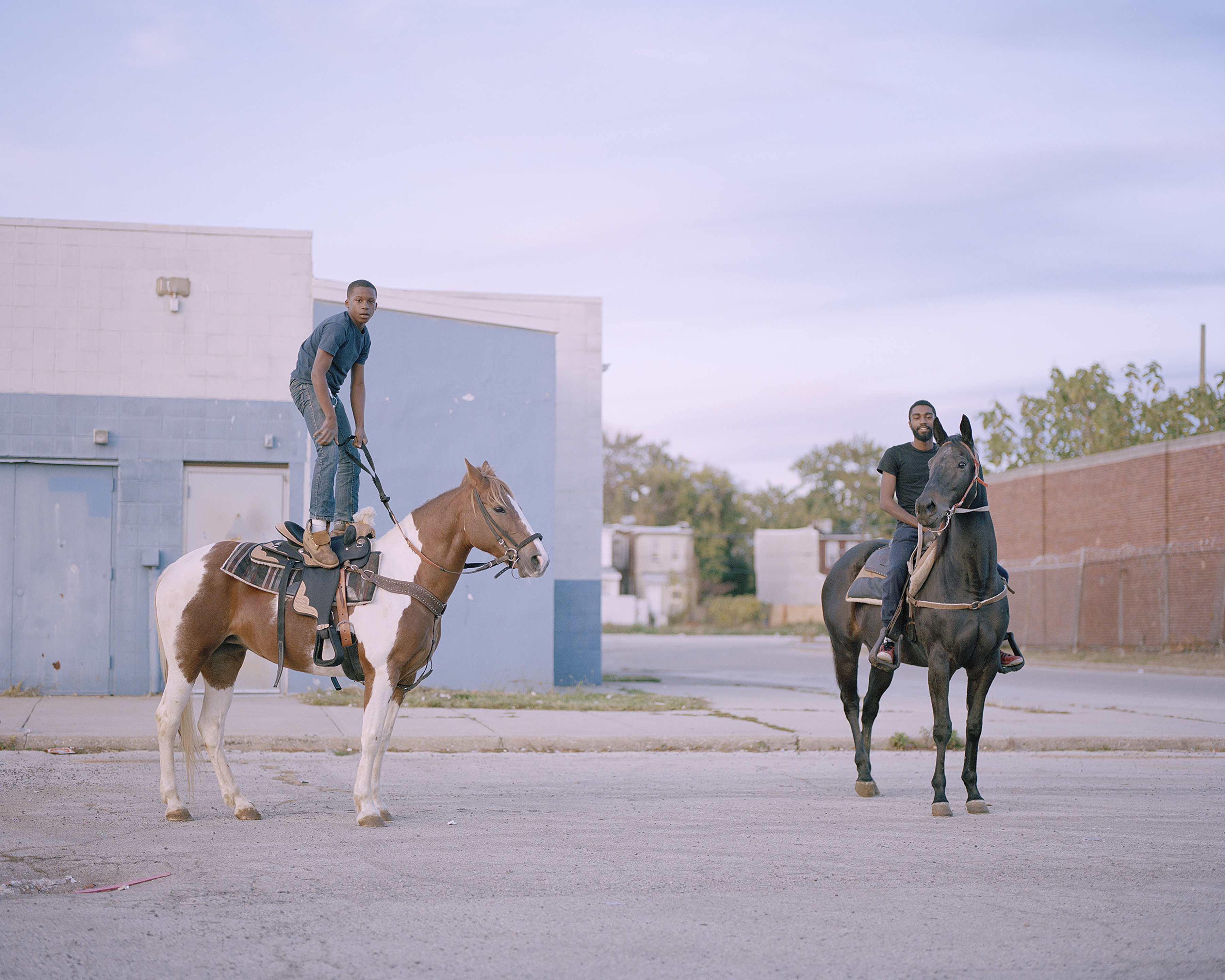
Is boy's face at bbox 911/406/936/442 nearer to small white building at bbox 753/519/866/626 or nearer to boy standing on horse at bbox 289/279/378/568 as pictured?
boy standing on horse at bbox 289/279/378/568

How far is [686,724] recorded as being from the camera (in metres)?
13.3

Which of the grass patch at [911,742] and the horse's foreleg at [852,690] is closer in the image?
the horse's foreleg at [852,690]

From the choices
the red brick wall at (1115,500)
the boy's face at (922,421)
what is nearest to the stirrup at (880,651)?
the boy's face at (922,421)

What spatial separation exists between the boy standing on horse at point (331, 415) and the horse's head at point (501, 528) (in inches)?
31.8

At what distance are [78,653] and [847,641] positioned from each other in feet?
35.7

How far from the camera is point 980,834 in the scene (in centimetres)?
733

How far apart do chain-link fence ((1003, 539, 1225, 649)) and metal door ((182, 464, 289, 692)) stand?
22.5 meters

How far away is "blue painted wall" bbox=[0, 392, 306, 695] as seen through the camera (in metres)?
15.8

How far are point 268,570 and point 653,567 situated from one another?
2692 inches

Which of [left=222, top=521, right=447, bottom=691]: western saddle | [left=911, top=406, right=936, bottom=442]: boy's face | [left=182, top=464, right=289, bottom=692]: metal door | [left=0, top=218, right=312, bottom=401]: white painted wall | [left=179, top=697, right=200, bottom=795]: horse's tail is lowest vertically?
[left=179, top=697, right=200, bottom=795]: horse's tail

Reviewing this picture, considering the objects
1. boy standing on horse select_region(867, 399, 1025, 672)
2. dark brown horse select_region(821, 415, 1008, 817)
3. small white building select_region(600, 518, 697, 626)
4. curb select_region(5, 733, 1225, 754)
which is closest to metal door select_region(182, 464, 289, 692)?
curb select_region(5, 733, 1225, 754)

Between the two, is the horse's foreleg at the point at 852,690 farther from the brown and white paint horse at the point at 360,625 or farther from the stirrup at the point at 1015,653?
the brown and white paint horse at the point at 360,625

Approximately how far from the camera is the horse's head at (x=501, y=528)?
7582 mm

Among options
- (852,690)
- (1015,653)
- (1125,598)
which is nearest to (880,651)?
(852,690)
